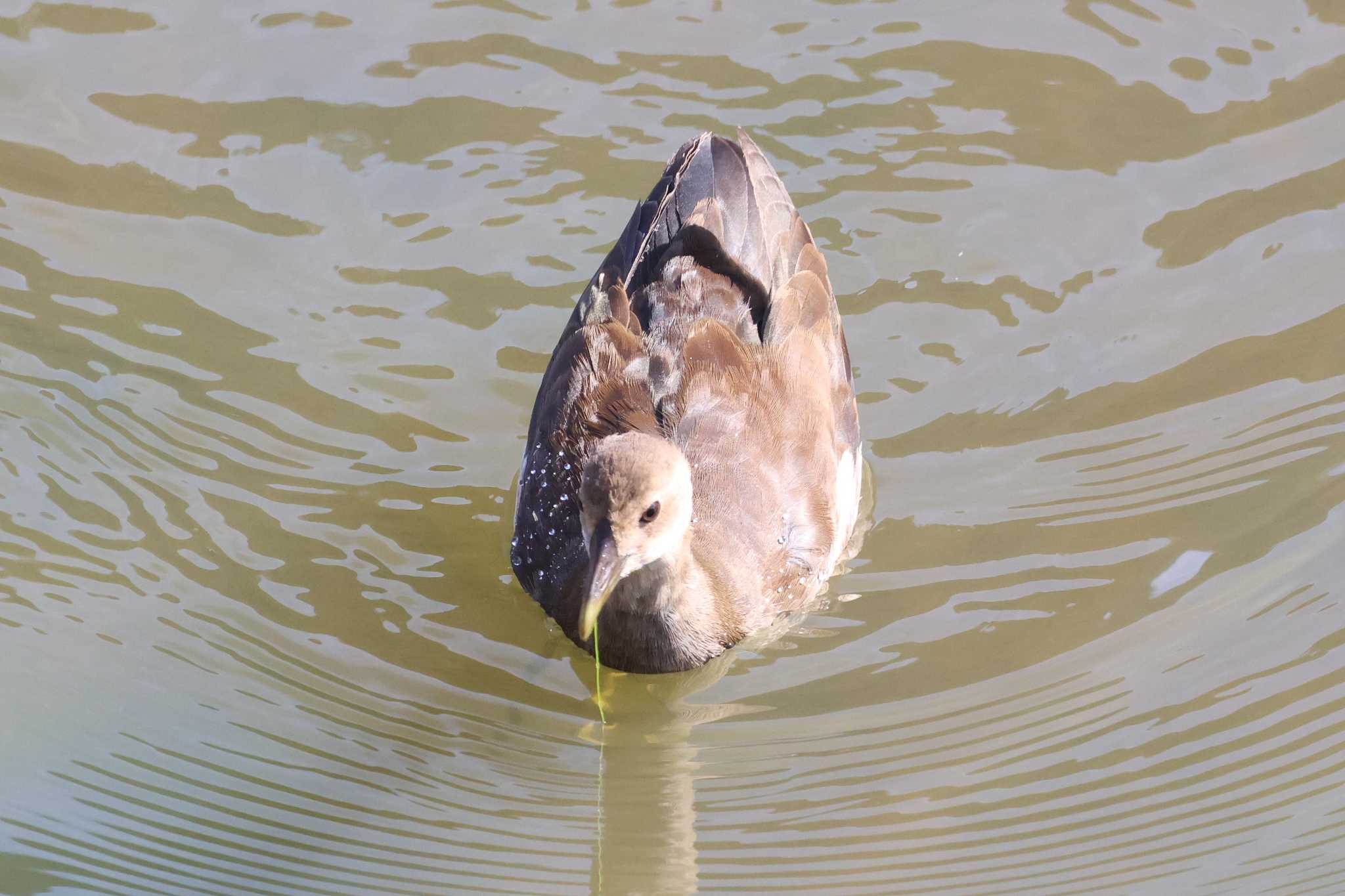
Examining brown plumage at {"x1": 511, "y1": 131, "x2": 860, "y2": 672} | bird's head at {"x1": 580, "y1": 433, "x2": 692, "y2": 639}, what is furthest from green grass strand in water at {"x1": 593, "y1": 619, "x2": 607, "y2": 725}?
bird's head at {"x1": 580, "y1": 433, "x2": 692, "y2": 639}

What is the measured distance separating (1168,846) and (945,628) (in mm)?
1092

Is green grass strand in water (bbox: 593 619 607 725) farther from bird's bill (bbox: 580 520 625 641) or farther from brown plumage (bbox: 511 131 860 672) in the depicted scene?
bird's bill (bbox: 580 520 625 641)

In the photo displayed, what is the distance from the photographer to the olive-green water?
5258mm

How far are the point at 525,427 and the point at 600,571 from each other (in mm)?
1610

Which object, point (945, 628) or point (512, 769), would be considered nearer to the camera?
point (512, 769)

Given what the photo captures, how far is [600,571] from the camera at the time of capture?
16.8ft

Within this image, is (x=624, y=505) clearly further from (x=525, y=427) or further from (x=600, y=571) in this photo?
(x=525, y=427)

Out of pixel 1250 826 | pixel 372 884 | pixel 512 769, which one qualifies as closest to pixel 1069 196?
pixel 1250 826

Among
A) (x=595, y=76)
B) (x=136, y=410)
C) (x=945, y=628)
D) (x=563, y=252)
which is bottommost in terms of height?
(x=945, y=628)

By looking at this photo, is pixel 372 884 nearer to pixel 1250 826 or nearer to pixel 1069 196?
pixel 1250 826

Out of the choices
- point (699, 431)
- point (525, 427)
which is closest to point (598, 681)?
point (699, 431)

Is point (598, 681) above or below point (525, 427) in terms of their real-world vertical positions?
below

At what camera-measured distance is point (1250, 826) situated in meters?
5.15

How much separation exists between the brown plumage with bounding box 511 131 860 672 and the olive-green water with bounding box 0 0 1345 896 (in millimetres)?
250
